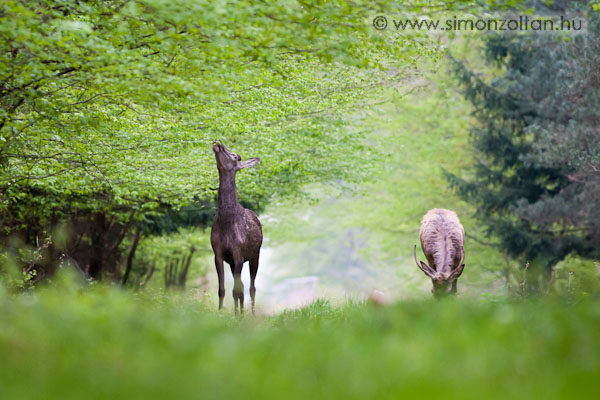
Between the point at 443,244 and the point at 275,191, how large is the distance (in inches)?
381

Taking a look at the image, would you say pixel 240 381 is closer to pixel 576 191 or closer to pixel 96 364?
pixel 96 364

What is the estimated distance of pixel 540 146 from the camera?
63.7ft

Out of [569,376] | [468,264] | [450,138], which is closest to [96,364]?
[569,376]

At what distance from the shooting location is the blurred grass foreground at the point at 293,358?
3.07 metres

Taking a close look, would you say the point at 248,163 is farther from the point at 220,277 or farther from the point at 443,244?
the point at 443,244

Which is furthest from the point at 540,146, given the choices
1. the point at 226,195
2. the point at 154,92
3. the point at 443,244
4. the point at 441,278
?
the point at 154,92

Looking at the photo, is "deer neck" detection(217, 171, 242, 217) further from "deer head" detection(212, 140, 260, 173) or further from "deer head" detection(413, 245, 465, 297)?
"deer head" detection(413, 245, 465, 297)

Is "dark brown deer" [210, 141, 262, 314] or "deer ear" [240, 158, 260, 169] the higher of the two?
"deer ear" [240, 158, 260, 169]

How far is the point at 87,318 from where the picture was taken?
170 inches

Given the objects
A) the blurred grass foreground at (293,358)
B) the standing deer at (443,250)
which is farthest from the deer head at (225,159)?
the blurred grass foreground at (293,358)

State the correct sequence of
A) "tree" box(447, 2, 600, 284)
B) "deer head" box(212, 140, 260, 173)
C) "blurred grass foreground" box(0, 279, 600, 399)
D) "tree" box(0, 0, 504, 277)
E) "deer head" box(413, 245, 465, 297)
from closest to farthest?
"blurred grass foreground" box(0, 279, 600, 399), "tree" box(0, 0, 504, 277), "deer head" box(413, 245, 465, 297), "deer head" box(212, 140, 260, 173), "tree" box(447, 2, 600, 284)

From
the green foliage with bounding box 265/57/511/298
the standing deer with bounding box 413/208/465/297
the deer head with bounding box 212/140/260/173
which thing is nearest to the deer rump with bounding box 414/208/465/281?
the standing deer with bounding box 413/208/465/297

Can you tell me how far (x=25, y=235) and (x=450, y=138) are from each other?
18.8 m

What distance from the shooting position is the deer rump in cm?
1097
